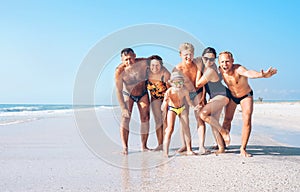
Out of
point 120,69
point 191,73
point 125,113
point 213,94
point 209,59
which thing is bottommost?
point 125,113

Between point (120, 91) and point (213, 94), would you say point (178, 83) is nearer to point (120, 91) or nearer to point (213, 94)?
point (213, 94)

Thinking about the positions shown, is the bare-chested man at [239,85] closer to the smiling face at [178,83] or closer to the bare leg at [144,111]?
the smiling face at [178,83]

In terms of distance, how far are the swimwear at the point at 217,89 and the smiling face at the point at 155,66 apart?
3.30 feet

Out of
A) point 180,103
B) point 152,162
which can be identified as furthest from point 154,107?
point 152,162

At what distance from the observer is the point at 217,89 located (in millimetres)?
6555

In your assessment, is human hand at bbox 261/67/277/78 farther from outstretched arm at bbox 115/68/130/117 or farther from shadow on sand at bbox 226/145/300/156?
outstretched arm at bbox 115/68/130/117

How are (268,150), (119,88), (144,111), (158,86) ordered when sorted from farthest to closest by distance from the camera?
(268,150) → (144,111) → (158,86) → (119,88)

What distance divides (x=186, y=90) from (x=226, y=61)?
91cm

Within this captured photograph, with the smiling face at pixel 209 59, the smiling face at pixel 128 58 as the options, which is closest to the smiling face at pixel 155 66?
the smiling face at pixel 128 58

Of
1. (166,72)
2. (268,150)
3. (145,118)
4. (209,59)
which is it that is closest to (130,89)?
(145,118)

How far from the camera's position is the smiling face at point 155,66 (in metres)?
6.38

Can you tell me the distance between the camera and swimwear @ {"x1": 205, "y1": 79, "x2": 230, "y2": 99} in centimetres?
652

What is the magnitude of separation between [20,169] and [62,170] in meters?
0.65

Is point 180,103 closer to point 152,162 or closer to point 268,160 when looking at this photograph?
point 152,162
